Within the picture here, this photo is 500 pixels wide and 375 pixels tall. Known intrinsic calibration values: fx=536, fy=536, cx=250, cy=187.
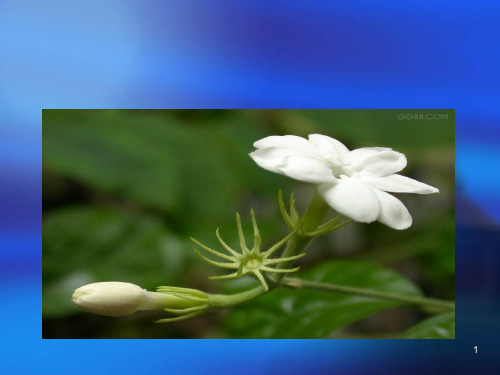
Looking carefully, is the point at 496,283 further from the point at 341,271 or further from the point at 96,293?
the point at 96,293

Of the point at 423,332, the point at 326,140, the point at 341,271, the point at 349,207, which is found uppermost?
the point at 326,140

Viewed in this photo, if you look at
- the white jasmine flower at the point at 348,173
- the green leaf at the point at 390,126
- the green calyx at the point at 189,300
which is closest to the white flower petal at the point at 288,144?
the white jasmine flower at the point at 348,173

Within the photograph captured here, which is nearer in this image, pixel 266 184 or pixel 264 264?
pixel 264 264

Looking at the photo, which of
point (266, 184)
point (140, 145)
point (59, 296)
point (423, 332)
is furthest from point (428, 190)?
point (59, 296)

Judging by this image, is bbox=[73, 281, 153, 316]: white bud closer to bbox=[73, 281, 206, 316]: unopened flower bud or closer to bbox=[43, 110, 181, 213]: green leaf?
bbox=[73, 281, 206, 316]: unopened flower bud

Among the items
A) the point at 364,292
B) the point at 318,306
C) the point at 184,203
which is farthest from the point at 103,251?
the point at 364,292

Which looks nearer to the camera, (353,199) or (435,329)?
(353,199)

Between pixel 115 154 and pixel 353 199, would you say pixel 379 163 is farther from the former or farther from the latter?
pixel 115 154

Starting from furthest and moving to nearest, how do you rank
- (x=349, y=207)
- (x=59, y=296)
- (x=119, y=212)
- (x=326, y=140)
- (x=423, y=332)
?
(x=119, y=212) < (x=59, y=296) < (x=423, y=332) < (x=326, y=140) < (x=349, y=207)
